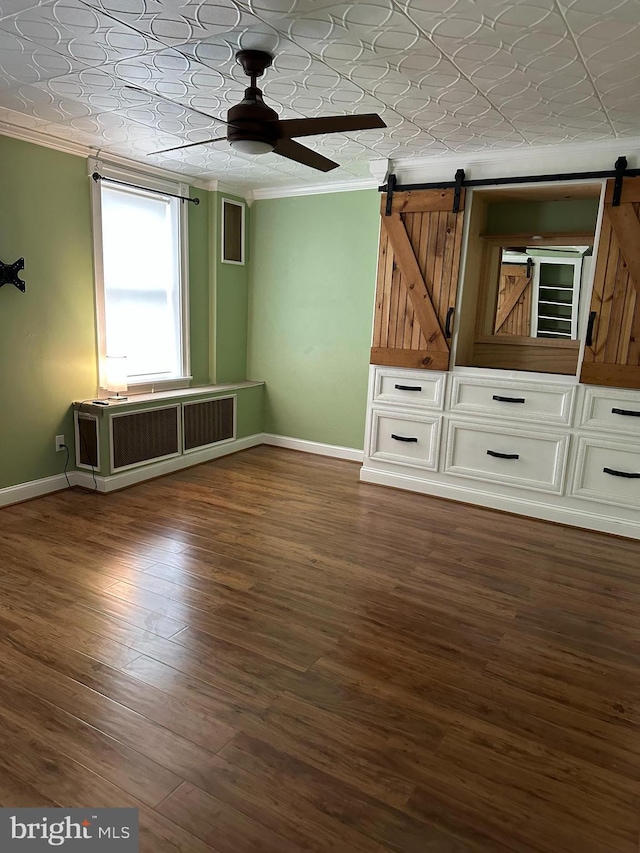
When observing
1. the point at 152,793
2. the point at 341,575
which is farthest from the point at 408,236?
the point at 152,793

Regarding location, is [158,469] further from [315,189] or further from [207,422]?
[315,189]

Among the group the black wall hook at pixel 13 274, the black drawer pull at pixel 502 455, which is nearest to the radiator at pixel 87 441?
the black wall hook at pixel 13 274

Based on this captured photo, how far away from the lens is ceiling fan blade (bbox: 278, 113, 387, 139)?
2432 millimetres

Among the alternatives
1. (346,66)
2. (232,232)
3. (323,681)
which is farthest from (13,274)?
(323,681)

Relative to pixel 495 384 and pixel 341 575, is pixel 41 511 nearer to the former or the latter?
pixel 341 575

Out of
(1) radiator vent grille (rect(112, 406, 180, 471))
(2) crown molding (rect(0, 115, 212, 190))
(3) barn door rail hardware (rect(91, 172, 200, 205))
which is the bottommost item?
(1) radiator vent grille (rect(112, 406, 180, 471))

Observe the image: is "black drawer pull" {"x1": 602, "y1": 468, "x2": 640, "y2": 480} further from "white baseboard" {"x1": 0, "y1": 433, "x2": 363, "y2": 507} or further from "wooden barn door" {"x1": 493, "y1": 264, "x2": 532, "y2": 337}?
"white baseboard" {"x1": 0, "y1": 433, "x2": 363, "y2": 507}

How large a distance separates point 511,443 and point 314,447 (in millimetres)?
2127

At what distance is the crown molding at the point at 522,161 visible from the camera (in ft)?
11.8

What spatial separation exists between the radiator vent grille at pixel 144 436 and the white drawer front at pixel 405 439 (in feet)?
5.59

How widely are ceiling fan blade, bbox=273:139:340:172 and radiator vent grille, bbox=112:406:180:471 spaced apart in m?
2.40

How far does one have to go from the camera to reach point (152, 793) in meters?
1.70

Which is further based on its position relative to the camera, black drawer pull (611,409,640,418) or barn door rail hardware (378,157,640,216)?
black drawer pull (611,409,640,418)

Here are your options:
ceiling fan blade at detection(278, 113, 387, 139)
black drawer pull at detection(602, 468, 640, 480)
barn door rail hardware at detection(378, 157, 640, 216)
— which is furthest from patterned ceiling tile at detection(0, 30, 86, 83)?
black drawer pull at detection(602, 468, 640, 480)
